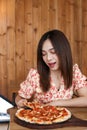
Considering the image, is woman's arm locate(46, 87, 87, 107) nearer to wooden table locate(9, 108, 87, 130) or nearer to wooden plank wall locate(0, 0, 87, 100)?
wooden table locate(9, 108, 87, 130)

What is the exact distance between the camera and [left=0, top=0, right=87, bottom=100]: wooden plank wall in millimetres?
3400

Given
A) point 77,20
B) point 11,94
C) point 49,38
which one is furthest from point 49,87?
point 77,20

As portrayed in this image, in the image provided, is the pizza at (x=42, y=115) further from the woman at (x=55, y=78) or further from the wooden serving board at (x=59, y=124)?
the woman at (x=55, y=78)

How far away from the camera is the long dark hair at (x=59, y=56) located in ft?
5.86

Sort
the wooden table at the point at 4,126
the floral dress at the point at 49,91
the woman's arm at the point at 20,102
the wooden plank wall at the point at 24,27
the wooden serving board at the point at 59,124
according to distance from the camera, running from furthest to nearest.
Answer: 1. the wooden plank wall at the point at 24,27
2. the floral dress at the point at 49,91
3. the woman's arm at the point at 20,102
4. the wooden table at the point at 4,126
5. the wooden serving board at the point at 59,124

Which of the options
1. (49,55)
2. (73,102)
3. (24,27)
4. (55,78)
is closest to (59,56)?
(49,55)

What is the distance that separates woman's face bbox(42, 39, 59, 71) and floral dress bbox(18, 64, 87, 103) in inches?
6.3

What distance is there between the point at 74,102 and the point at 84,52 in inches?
76.1

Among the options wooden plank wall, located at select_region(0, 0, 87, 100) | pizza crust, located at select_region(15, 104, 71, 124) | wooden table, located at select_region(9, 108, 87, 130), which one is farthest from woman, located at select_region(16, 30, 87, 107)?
wooden plank wall, located at select_region(0, 0, 87, 100)

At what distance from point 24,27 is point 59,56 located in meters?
1.74

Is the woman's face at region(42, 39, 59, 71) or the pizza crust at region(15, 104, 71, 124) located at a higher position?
the woman's face at region(42, 39, 59, 71)

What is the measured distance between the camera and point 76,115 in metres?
1.49

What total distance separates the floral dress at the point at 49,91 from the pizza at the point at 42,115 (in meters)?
0.28

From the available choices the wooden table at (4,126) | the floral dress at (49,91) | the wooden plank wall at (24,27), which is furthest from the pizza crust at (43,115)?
the wooden plank wall at (24,27)
